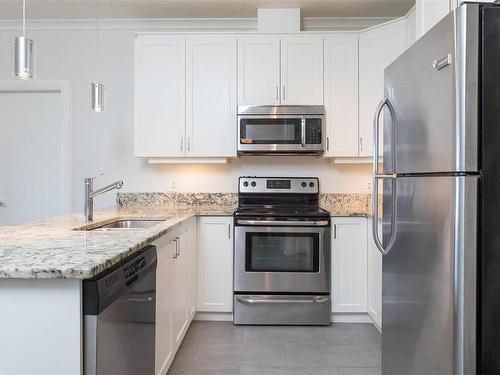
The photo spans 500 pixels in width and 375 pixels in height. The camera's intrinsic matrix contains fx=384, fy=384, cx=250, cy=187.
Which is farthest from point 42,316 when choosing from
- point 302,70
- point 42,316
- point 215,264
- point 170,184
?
point 302,70

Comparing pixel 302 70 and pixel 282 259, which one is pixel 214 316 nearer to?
pixel 282 259

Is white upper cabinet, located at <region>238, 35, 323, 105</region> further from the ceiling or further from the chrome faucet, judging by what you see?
the chrome faucet

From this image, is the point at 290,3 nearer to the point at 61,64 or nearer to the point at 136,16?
the point at 136,16

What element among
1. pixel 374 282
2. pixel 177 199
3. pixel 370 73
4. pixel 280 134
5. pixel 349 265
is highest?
pixel 370 73

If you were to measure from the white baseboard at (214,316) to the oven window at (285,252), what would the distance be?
0.45 meters

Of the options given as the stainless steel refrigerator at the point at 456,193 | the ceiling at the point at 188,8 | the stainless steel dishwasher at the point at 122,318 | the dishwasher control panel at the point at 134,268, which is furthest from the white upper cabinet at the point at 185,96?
the stainless steel refrigerator at the point at 456,193

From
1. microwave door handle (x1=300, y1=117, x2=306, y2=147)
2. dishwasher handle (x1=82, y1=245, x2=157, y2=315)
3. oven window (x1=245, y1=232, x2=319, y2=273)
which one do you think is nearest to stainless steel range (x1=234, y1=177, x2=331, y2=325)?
oven window (x1=245, y1=232, x2=319, y2=273)

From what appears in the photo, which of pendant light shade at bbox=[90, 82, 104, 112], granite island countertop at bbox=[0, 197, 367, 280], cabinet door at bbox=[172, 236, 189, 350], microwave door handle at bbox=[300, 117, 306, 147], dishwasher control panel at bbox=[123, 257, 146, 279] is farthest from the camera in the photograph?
microwave door handle at bbox=[300, 117, 306, 147]

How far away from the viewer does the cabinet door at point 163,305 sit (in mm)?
1852

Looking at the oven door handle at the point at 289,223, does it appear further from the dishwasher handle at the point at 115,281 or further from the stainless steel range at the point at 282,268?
the dishwasher handle at the point at 115,281

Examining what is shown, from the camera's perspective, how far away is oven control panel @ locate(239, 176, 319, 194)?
137 inches

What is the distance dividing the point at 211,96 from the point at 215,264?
4.64 feet

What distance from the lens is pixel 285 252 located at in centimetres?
298

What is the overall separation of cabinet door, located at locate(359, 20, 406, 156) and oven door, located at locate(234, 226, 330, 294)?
35.7 inches
